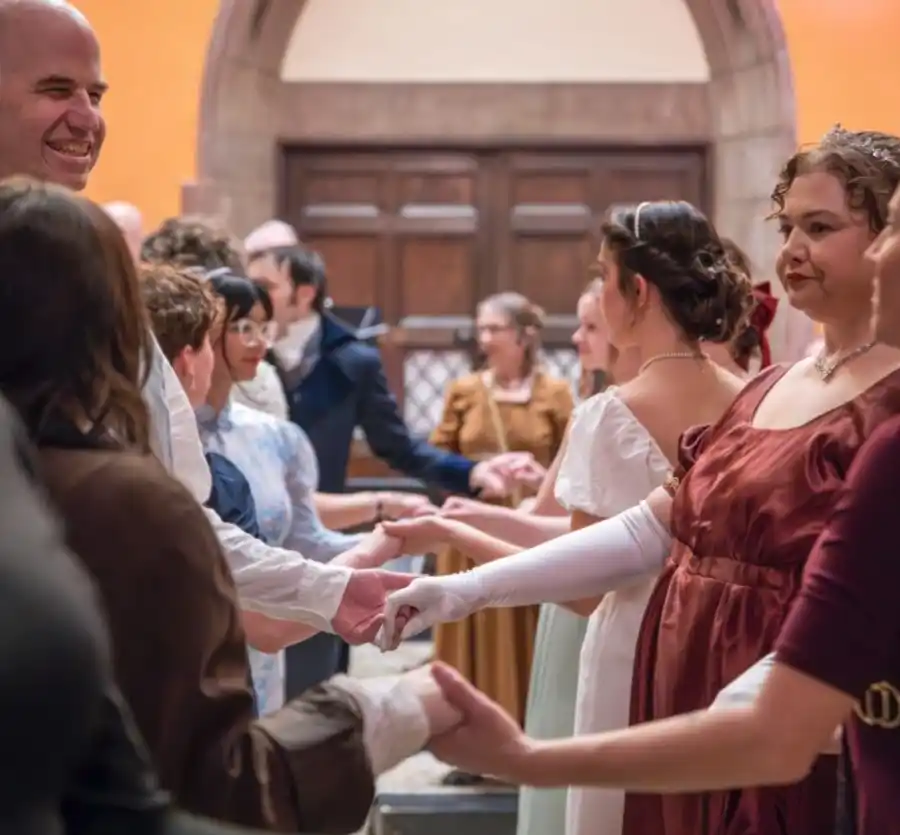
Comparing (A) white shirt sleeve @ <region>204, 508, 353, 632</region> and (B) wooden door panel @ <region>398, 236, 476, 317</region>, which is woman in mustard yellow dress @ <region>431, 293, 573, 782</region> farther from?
(A) white shirt sleeve @ <region>204, 508, 353, 632</region>

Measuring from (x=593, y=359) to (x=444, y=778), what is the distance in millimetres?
1585

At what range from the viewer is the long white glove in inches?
93.3

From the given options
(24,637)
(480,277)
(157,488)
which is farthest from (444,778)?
(24,637)

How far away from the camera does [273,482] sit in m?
3.35

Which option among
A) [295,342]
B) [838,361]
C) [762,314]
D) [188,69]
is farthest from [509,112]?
[838,361]

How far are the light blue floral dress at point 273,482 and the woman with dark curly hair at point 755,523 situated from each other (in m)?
0.99

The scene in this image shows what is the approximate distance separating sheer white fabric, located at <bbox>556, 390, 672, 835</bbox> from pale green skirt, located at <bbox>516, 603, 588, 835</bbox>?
0.60 metres

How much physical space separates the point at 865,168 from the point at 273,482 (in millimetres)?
1572

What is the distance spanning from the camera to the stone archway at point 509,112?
6895 mm

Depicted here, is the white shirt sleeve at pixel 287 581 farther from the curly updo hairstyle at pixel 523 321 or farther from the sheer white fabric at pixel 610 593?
the curly updo hairstyle at pixel 523 321

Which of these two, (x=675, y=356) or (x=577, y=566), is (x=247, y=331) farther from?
(x=577, y=566)

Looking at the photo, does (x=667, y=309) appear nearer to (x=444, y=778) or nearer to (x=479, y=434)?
(x=444, y=778)

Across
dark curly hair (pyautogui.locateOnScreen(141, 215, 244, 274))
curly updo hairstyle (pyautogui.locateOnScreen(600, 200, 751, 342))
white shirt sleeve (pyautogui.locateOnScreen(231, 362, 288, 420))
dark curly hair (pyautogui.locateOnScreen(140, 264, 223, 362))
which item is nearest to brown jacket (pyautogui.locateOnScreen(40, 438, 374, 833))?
dark curly hair (pyautogui.locateOnScreen(140, 264, 223, 362))

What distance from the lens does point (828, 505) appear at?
1.94m
